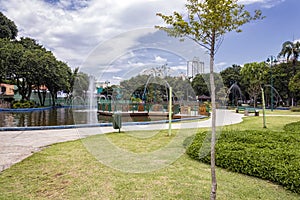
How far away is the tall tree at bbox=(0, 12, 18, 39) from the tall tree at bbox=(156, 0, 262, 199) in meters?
34.5

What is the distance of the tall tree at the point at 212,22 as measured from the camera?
2.75m

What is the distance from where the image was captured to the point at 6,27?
31.0 m

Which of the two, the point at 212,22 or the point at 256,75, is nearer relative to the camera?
the point at 212,22

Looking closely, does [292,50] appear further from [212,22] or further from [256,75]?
[212,22]

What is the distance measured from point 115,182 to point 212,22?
2.75m

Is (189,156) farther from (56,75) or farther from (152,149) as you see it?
(56,75)

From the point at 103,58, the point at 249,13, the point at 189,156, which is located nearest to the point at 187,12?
the point at 249,13

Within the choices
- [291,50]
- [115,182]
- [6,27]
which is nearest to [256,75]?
[291,50]

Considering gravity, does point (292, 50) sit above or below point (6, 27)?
below

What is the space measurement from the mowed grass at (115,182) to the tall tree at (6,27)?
32027mm

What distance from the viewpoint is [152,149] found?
6.11 m

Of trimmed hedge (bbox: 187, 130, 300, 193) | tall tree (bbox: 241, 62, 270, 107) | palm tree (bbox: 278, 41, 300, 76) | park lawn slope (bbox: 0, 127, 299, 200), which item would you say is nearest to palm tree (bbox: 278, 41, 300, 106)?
palm tree (bbox: 278, 41, 300, 76)

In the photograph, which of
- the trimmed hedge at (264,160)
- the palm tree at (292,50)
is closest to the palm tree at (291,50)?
the palm tree at (292,50)

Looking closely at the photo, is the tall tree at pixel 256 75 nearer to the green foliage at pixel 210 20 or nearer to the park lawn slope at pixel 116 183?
the park lawn slope at pixel 116 183
